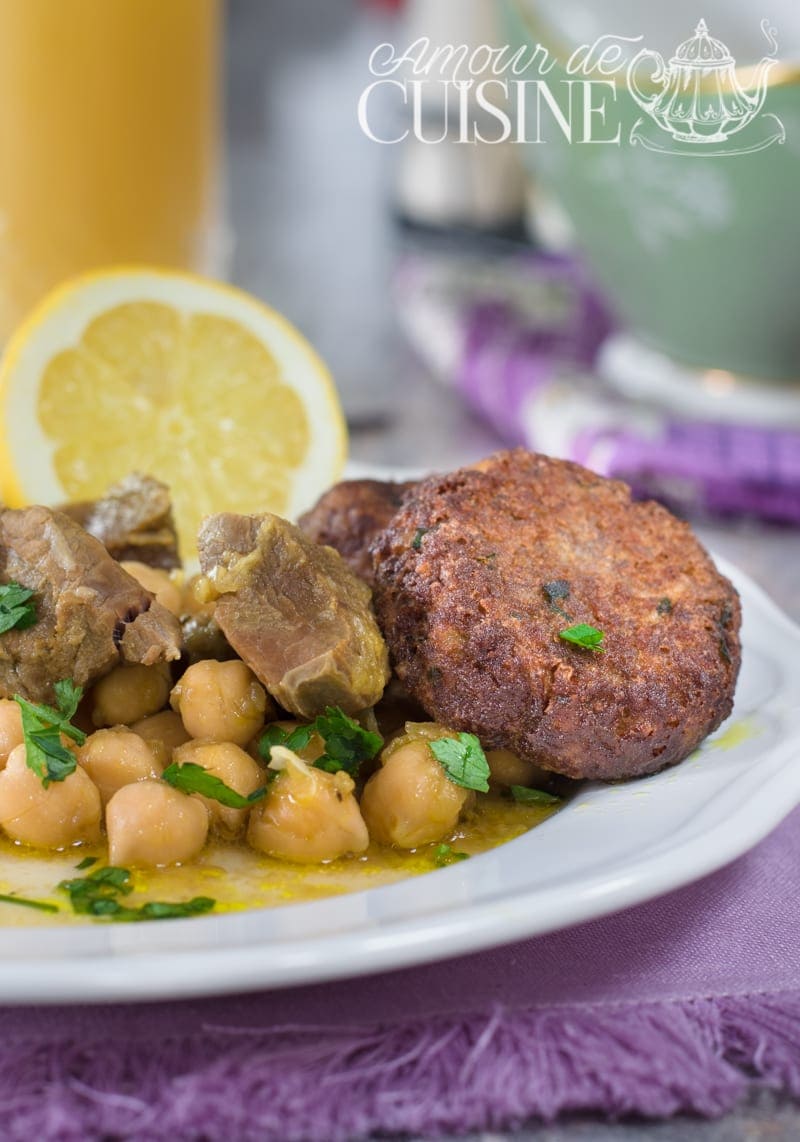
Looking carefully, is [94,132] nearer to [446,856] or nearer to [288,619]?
[288,619]

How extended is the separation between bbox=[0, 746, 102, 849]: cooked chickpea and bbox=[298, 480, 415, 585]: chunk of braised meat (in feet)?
2.18

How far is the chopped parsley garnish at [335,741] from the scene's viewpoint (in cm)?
219

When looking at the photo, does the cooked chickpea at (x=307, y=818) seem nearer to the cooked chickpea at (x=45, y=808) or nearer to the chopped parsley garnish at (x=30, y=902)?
the cooked chickpea at (x=45, y=808)

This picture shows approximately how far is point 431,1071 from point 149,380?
1994 millimetres

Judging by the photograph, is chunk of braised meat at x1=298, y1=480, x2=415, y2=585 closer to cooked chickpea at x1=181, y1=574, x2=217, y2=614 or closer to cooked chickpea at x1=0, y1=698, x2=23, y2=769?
cooked chickpea at x1=181, y1=574, x2=217, y2=614

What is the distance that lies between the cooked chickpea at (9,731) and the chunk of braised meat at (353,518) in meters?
0.62

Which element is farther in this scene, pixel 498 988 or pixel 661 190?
pixel 661 190

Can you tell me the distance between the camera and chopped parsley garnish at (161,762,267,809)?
212cm

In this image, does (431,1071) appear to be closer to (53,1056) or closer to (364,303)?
(53,1056)

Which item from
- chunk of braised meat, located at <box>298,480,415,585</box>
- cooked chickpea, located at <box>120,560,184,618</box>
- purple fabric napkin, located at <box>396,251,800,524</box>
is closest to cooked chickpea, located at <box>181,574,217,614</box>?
cooked chickpea, located at <box>120,560,184,618</box>

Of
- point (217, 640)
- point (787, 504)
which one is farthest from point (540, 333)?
point (217, 640)

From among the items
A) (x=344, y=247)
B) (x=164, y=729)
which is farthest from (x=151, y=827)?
(x=344, y=247)

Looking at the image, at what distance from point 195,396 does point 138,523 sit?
72 cm

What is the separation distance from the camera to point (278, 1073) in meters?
1.68
